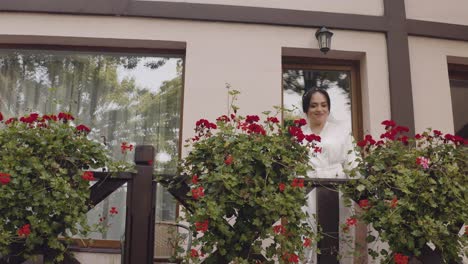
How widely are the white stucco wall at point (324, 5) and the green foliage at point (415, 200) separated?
92.2 inches

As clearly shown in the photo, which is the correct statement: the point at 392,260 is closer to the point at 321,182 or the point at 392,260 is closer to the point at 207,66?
the point at 321,182

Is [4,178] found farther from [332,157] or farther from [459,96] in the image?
[459,96]

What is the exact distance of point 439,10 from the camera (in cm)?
482

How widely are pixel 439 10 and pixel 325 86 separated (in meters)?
1.43

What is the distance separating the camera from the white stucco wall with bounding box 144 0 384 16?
4559mm

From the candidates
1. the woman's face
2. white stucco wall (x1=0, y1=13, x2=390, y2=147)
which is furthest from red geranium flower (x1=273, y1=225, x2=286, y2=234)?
white stucco wall (x1=0, y1=13, x2=390, y2=147)

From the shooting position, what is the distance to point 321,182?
2805 mm

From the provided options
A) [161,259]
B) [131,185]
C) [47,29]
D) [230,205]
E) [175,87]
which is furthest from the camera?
[175,87]

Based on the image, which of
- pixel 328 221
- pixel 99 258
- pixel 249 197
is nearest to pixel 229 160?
pixel 249 197

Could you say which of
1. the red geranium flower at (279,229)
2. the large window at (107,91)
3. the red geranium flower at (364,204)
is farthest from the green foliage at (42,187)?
the large window at (107,91)

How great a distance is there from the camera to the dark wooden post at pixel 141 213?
2.63m

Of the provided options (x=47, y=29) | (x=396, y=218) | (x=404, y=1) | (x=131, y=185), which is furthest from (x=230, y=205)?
(x=404, y=1)

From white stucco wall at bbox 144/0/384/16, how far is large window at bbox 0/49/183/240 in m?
0.83

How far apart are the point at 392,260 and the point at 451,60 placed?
302 centimetres
